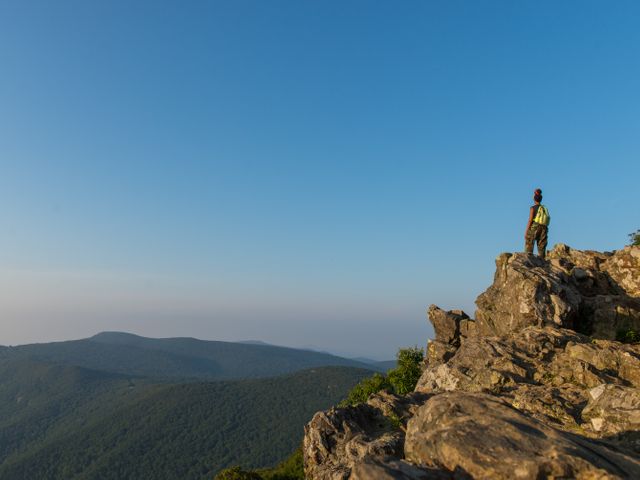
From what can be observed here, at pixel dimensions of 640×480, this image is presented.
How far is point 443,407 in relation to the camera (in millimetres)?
11961

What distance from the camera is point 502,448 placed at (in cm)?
991

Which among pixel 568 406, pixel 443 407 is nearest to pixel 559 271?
pixel 568 406

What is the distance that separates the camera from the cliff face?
9945 mm

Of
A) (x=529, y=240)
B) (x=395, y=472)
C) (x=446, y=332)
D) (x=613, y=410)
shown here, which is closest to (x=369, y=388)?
(x=446, y=332)

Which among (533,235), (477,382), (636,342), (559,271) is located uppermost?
(533,235)

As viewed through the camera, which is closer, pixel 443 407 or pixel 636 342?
pixel 443 407

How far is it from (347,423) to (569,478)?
1824cm

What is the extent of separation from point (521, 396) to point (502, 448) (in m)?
11.0

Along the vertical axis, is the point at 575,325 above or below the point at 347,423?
above

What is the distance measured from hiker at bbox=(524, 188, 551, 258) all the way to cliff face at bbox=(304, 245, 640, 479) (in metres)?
1.52

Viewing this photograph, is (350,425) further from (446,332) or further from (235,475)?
(235,475)

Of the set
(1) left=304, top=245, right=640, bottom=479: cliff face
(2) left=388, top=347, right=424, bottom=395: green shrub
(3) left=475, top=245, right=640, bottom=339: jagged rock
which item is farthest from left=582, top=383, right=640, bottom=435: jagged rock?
(2) left=388, top=347, right=424, bottom=395: green shrub

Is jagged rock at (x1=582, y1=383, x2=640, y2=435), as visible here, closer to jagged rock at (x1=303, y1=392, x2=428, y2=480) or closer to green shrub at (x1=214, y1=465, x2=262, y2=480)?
jagged rock at (x1=303, y1=392, x2=428, y2=480)

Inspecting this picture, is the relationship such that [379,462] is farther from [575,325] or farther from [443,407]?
[575,325]
